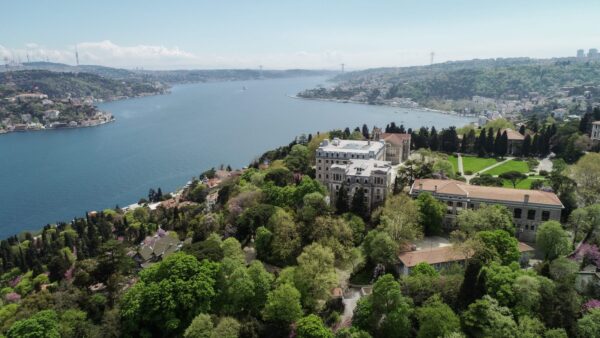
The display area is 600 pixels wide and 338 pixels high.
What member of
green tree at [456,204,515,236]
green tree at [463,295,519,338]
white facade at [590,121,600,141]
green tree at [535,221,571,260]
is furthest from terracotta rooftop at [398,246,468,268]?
white facade at [590,121,600,141]

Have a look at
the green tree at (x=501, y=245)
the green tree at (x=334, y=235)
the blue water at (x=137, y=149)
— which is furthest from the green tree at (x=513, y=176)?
the blue water at (x=137, y=149)

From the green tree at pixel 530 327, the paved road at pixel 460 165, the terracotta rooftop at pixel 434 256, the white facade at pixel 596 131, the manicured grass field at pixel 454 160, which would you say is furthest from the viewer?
the white facade at pixel 596 131

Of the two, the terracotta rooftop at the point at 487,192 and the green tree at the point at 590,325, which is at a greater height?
the terracotta rooftop at the point at 487,192

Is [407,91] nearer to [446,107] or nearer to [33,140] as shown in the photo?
[446,107]

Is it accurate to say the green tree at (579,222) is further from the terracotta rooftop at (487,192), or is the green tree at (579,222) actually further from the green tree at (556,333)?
the green tree at (556,333)

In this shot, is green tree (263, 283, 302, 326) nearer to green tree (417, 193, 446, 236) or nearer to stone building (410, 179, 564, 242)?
green tree (417, 193, 446, 236)

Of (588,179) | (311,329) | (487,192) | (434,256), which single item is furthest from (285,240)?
(588,179)
